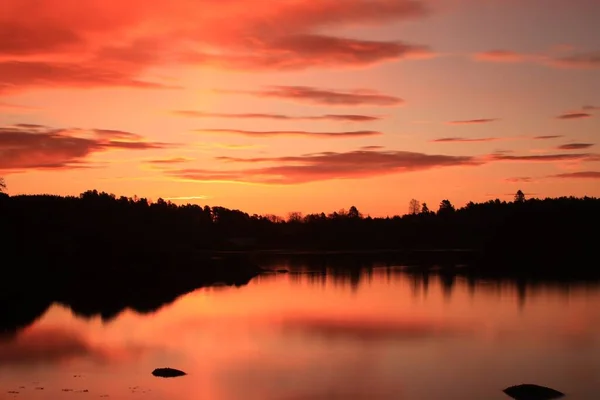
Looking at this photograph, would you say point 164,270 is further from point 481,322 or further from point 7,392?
point 7,392

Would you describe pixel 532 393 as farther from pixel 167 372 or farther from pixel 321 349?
pixel 167 372

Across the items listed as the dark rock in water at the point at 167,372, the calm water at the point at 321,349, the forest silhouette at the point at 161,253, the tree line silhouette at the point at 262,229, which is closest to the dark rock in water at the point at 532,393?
the calm water at the point at 321,349

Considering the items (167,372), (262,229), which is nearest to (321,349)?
(167,372)

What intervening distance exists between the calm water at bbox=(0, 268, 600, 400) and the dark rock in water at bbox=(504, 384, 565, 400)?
672 mm

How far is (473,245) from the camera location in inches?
5694

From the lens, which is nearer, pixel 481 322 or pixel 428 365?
pixel 428 365

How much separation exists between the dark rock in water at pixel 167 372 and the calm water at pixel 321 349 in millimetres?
385

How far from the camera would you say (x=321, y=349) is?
34562mm

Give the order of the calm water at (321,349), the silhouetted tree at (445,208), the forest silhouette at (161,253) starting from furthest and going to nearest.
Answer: the silhouetted tree at (445,208)
the forest silhouette at (161,253)
the calm water at (321,349)

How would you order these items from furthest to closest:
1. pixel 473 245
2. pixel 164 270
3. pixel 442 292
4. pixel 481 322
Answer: pixel 473 245 < pixel 164 270 < pixel 442 292 < pixel 481 322

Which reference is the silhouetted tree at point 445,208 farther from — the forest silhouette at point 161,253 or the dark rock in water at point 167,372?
the dark rock in water at point 167,372

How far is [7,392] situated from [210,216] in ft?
566

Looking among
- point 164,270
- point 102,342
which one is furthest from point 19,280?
point 102,342

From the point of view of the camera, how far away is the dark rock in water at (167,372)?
1113 inches
